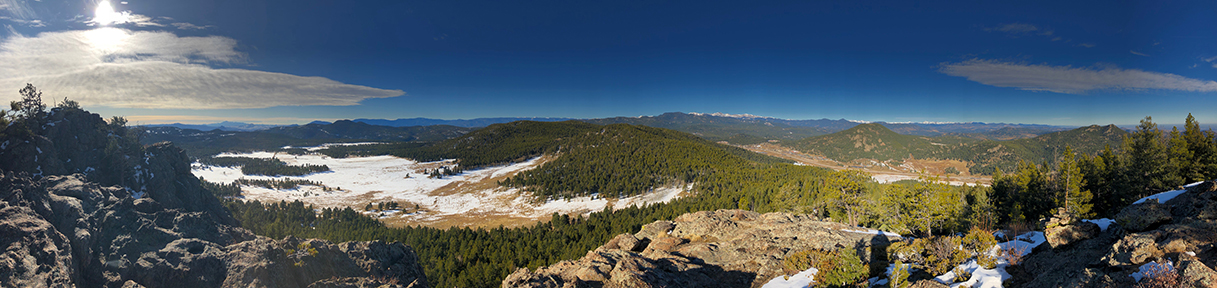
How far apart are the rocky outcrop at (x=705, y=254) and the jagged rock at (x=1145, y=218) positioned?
34.7 feet

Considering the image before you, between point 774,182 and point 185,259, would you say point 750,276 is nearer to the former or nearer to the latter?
point 185,259

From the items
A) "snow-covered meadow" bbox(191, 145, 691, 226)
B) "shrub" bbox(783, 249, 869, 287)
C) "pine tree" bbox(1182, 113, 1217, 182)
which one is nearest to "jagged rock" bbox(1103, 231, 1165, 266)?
"shrub" bbox(783, 249, 869, 287)

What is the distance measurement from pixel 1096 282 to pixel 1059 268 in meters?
3.90

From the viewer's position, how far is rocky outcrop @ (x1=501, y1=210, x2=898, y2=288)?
65.9ft

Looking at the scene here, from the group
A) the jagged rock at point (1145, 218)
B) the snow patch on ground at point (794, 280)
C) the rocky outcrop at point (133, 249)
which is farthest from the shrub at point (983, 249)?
the rocky outcrop at point (133, 249)

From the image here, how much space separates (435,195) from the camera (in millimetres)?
143125

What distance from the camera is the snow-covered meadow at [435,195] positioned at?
112 meters

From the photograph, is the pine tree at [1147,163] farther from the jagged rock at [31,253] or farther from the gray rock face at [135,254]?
the jagged rock at [31,253]

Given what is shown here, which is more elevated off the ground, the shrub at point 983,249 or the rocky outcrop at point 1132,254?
the rocky outcrop at point 1132,254

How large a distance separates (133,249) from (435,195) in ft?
405

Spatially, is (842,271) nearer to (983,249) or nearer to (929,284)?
(929,284)

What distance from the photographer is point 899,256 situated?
21406 millimetres

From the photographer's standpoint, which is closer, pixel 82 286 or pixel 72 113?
pixel 82 286

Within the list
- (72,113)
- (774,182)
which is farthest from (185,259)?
(774,182)
